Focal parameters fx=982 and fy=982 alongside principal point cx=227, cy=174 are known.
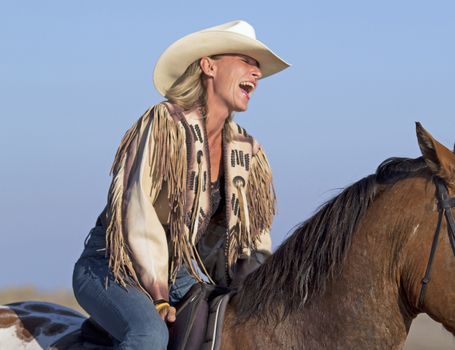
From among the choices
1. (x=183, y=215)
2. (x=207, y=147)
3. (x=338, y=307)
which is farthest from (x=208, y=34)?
(x=338, y=307)

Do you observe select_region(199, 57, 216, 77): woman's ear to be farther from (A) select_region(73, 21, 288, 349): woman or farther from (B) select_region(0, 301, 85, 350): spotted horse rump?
(B) select_region(0, 301, 85, 350): spotted horse rump

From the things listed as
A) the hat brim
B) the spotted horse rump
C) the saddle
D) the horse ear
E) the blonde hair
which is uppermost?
the hat brim

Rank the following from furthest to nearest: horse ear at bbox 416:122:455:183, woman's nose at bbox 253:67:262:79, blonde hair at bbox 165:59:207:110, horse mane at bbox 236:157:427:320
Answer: woman's nose at bbox 253:67:262:79, blonde hair at bbox 165:59:207:110, horse mane at bbox 236:157:427:320, horse ear at bbox 416:122:455:183

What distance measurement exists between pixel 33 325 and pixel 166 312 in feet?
3.77

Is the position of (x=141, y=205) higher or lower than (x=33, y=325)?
higher

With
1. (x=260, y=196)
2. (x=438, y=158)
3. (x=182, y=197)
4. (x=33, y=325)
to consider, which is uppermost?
(x=438, y=158)

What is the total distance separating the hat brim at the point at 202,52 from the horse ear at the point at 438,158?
1.37 m

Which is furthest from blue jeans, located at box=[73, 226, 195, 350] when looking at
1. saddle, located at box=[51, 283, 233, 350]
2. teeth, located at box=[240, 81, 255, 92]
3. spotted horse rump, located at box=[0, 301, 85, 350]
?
teeth, located at box=[240, 81, 255, 92]

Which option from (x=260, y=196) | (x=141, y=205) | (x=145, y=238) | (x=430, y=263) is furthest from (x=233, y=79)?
(x=430, y=263)

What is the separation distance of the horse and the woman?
1.39 ft

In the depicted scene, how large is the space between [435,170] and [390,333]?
29.0 inches

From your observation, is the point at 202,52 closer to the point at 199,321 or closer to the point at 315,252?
the point at 315,252

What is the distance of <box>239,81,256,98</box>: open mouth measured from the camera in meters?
5.17

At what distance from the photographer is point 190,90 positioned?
518cm
